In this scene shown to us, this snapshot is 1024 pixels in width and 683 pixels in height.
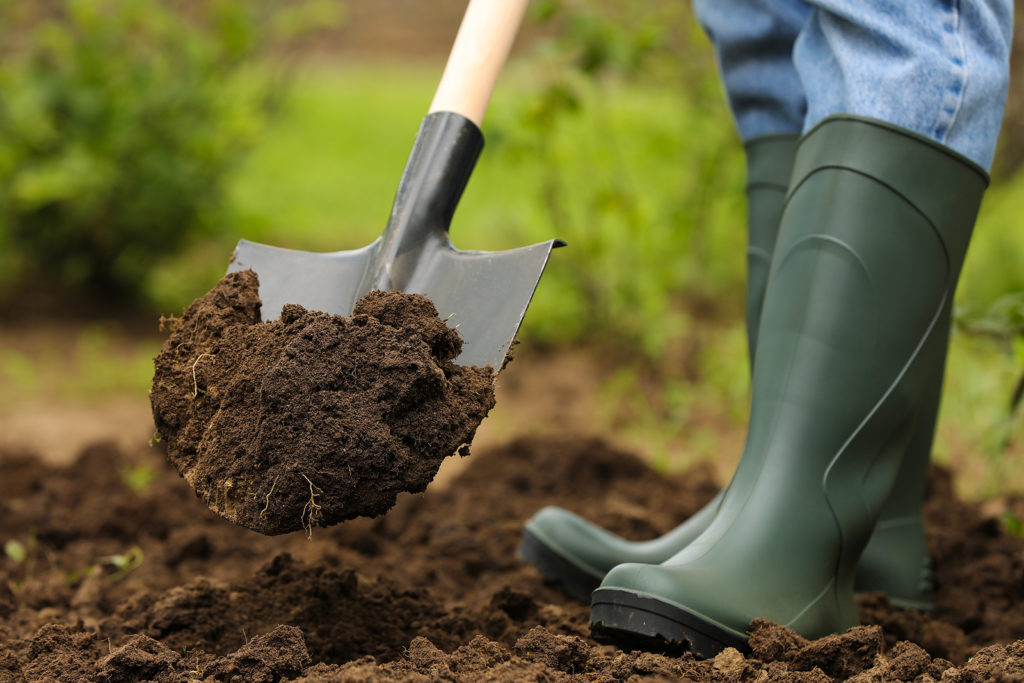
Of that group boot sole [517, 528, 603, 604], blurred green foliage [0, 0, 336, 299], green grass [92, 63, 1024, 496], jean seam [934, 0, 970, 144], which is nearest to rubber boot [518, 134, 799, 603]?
boot sole [517, 528, 603, 604]

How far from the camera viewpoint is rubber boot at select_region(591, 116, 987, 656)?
1372mm

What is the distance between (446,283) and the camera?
1.46 meters

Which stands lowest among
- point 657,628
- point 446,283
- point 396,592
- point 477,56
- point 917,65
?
point 396,592

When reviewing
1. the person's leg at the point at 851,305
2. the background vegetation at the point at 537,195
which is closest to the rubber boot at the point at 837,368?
the person's leg at the point at 851,305

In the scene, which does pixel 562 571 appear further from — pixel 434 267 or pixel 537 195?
pixel 537 195

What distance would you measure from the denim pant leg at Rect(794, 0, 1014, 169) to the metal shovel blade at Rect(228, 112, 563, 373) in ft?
1.69

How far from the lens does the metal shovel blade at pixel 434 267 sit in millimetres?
1387

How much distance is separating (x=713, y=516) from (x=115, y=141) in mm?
3014

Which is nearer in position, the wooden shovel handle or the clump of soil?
the clump of soil

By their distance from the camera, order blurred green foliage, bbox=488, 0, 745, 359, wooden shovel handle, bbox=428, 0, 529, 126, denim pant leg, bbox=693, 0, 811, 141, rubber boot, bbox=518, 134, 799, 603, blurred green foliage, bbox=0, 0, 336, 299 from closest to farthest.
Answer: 1. wooden shovel handle, bbox=428, 0, 529, 126
2. denim pant leg, bbox=693, 0, 811, 141
3. rubber boot, bbox=518, 134, 799, 603
4. blurred green foliage, bbox=488, 0, 745, 359
5. blurred green foliage, bbox=0, 0, 336, 299

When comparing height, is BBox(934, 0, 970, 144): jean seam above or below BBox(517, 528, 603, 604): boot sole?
above

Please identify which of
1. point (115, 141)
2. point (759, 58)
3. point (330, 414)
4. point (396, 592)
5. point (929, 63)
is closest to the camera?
point (330, 414)

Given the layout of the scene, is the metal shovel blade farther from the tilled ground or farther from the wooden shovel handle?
the tilled ground

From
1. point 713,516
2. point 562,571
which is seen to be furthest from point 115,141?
point 713,516
